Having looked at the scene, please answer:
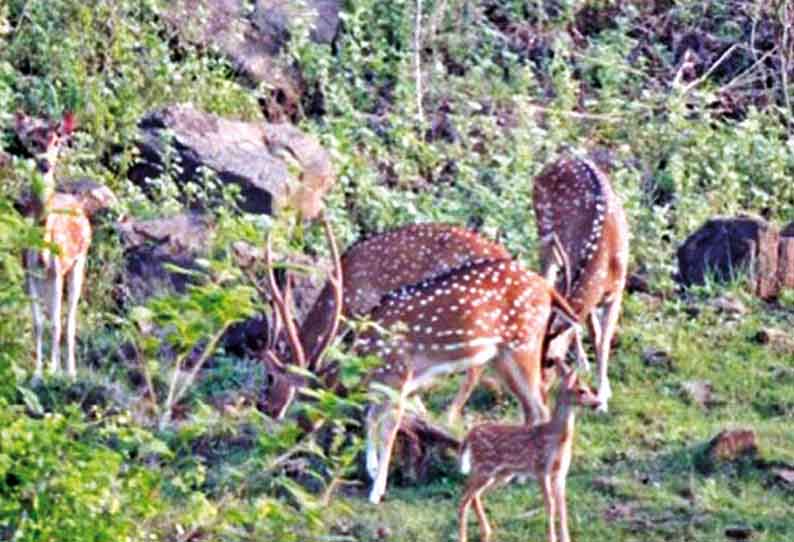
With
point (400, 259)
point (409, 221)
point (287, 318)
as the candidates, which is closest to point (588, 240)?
point (400, 259)

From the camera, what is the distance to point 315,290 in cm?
1498

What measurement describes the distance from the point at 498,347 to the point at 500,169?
4.51 m

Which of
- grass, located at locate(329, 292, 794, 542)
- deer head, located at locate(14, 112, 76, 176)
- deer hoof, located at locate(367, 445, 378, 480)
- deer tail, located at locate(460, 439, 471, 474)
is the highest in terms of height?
deer head, located at locate(14, 112, 76, 176)

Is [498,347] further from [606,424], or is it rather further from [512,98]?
[512,98]

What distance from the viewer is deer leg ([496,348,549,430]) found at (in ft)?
42.3

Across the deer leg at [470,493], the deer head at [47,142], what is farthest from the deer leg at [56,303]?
the deer leg at [470,493]

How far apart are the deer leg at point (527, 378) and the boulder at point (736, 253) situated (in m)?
3.15

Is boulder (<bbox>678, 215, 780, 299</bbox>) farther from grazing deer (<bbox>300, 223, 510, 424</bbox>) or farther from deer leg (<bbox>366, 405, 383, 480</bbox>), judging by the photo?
deer leg (<bbox>366, 405, 383, 480</bbox>)

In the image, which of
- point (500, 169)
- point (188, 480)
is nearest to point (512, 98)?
point (500, 169)

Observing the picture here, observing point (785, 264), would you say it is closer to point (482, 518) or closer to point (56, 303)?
point (56, 303)

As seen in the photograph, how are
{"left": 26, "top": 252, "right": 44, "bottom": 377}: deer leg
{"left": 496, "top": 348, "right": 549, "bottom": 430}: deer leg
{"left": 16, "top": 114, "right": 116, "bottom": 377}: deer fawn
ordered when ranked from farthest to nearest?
{"left": 16, "top": 114, "right": 116, "bottom": 377}: deer fawn, {"left": 26, "top": 252, "right": 44, "bottom": 377}: deer leg, {"left": 496, "top": 348, "right": 549, "bottom": 430}: deer leg

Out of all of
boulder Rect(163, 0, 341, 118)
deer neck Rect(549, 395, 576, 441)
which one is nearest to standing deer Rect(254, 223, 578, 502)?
deer neck Rect(549, 395, 576, 441)

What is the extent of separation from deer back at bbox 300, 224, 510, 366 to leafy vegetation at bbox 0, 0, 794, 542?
0.43 metres

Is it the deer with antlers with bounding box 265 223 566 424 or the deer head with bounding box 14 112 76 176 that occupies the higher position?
the deer head with bounding box 14 112 76 176
